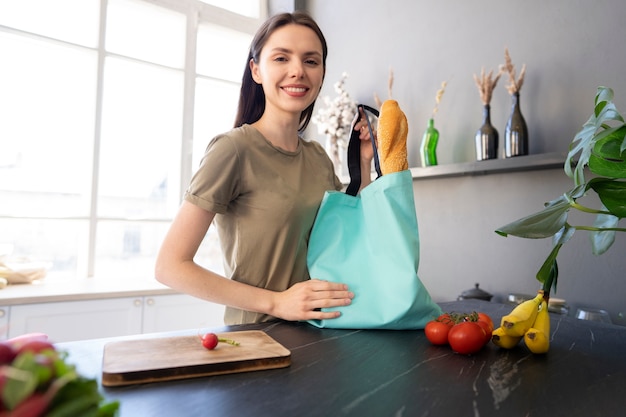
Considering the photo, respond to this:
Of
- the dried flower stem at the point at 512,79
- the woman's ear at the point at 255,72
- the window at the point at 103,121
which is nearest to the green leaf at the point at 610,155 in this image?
the woman's ear at the point at 255,72

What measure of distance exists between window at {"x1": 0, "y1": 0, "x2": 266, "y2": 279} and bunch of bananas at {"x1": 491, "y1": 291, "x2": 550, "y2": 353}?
8.55ft

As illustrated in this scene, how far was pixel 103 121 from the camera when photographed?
2.93m

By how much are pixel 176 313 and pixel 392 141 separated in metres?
2.00

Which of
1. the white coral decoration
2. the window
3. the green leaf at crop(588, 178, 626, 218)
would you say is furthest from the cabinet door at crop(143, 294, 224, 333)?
the green leaf at crop(588, 178, 626, 218)

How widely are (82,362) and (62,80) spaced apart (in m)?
2.64

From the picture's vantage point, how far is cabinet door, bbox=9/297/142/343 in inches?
82.7

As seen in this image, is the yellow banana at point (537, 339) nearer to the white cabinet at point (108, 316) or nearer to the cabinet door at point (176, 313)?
the white cabinet at point (108, 316)

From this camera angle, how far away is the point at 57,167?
2.80 metres

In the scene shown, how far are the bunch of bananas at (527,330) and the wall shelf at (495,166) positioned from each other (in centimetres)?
110

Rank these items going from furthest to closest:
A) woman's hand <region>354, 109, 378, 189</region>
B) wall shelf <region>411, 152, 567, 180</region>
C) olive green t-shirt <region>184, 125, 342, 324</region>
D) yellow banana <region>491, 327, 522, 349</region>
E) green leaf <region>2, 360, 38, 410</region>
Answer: wall shelf <region>411, 152, 567, 180</region>, woman's hand <region>354, 109, 378, 189</region>, olive green t-shirt <region>184, 125, 342, 324</region>, yellow banana <region>491, 327, 522, 349</region>, green leaf <region>2, 360, 38, 410</region>

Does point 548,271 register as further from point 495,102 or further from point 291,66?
point 495,102

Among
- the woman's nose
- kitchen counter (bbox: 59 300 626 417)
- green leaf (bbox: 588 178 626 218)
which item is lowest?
kitchen counter (bbox: 59 300 626 417)

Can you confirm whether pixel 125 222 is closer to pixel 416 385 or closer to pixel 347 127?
pixel 347 127

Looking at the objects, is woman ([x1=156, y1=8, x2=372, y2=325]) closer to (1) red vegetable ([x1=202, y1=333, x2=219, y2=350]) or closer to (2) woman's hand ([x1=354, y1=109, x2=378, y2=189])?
(2) woman's hand ([x1=354, y1=109, x2=378, y2=189])
